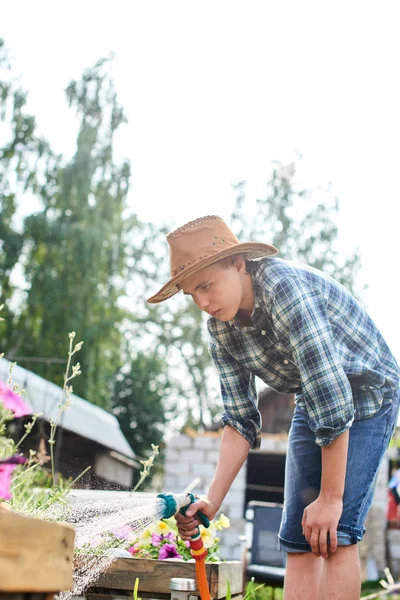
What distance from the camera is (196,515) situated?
198cm

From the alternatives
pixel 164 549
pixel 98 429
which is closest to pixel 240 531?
pixel 98 429

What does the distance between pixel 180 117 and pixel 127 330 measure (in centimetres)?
647

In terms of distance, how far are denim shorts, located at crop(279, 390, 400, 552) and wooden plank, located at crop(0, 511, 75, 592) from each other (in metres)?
1.03

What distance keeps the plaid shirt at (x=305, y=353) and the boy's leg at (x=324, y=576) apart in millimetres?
333

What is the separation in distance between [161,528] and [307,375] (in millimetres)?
1256

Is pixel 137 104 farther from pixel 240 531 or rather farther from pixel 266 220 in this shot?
pixel 240 531

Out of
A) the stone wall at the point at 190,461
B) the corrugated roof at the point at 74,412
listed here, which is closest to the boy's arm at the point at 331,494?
the corrugated roof at the point at 74,412

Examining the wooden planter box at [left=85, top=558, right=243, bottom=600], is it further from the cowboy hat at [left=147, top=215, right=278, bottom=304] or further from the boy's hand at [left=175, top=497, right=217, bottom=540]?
the cowboy hat at [left=147, top=215, right=278, bottom=304]

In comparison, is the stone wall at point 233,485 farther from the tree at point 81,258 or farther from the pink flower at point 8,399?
the pink flower at point 8,399

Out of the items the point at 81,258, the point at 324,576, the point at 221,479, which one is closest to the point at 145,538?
the point at 221,479

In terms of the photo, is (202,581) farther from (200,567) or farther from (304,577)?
(304,577)

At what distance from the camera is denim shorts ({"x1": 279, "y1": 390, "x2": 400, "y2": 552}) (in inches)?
75.9

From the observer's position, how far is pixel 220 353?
2242mm

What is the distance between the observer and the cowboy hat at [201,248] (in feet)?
6.39
